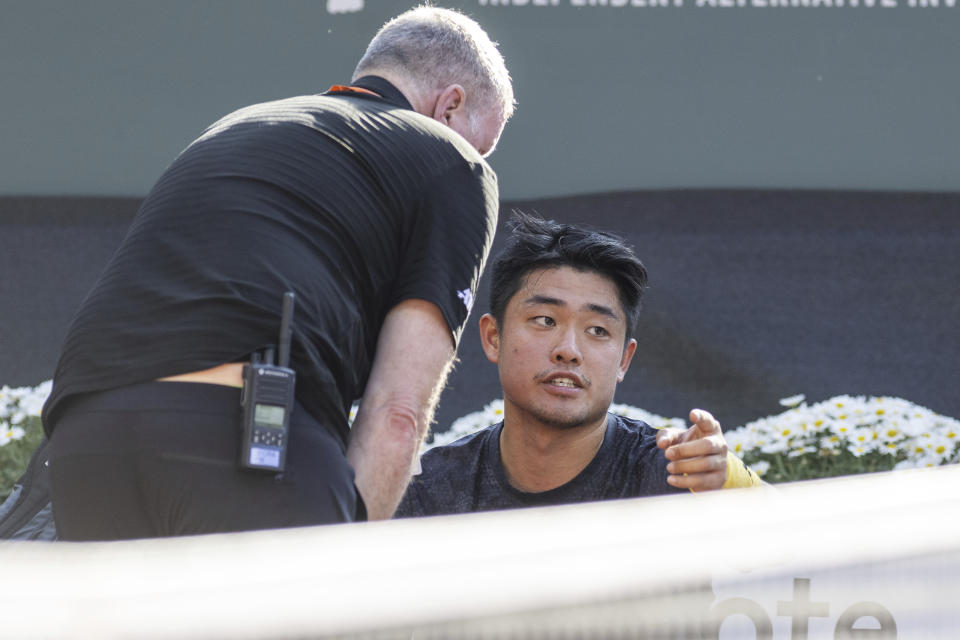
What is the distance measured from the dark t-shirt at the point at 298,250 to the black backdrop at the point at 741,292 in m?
2.75

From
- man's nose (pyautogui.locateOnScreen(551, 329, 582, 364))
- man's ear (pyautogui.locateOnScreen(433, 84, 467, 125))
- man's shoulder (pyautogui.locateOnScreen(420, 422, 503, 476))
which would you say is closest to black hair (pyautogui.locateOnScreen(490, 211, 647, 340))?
man's nose (pyautogui.locateOnScreen(551, 329, 582, 364))

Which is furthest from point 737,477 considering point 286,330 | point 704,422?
point 286,330

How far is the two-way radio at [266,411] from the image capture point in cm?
181

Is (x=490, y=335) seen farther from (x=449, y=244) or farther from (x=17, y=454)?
(x=17, y=454)

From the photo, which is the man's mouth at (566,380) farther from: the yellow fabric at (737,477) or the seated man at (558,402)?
the yellow fabric at (737,477)

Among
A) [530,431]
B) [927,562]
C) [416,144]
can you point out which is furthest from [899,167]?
[927,562]

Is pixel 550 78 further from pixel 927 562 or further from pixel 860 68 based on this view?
pixel 927 562

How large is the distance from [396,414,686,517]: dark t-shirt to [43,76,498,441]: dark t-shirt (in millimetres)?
665

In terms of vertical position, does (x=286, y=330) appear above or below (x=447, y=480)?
above

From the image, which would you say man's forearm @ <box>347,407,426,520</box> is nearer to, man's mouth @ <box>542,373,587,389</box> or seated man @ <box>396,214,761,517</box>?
seated man @ <box>396,214,761,517</box>

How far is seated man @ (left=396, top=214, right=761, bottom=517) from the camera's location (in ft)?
8.88

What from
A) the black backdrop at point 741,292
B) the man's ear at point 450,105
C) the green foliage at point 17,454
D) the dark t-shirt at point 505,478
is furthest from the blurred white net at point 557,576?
the black backdrop at point 741,292

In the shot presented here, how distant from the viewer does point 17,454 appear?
4062 mm

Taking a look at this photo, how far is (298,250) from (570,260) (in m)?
1.12
